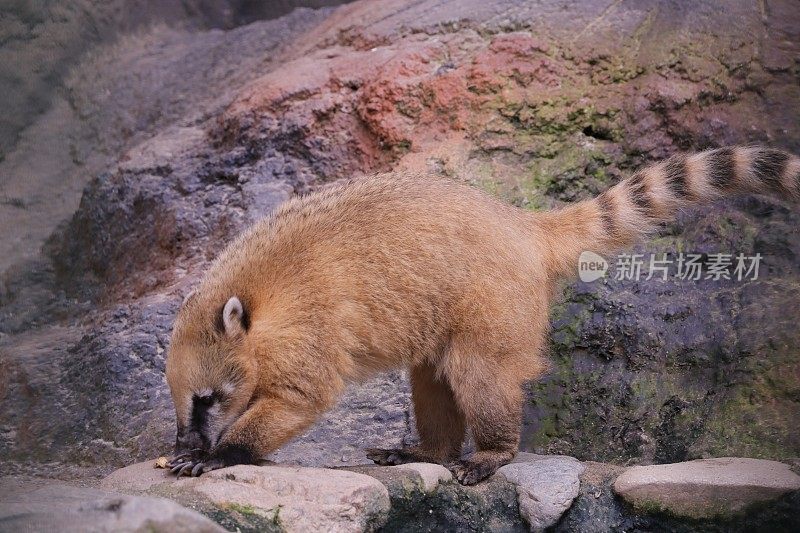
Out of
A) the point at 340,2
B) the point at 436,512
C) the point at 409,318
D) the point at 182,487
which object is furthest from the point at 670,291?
the point at 340,2

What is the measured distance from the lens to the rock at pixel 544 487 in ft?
16.0

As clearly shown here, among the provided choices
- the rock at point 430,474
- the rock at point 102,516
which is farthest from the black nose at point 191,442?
the rock at point 102,516

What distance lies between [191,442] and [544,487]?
1943 millimetres

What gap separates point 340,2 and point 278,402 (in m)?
6.77

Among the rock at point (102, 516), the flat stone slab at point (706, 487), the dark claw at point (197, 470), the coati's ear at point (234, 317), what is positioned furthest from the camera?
the coati's ear at point (234, 317)

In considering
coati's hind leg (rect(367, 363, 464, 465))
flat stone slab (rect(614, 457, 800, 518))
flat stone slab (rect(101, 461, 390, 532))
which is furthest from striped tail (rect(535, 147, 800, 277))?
flat stone slab (rect(101, 461, 390, 532))

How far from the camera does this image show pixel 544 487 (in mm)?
4965

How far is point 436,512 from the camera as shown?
190 inches

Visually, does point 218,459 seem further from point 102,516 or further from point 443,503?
point 102,516

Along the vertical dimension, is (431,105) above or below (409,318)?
above

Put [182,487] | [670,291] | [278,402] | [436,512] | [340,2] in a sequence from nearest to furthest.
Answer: [182,487] < [436,512] < [278,402] < [670,291] < [340,2]

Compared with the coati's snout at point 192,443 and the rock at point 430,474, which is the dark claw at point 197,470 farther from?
the rock at point 430,474

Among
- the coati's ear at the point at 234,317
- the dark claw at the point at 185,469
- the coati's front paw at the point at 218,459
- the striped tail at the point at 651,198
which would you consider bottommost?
the coati's front paw at the point at 218,459

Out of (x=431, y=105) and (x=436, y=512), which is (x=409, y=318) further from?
(x=431, y=105)
